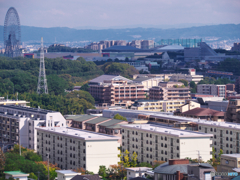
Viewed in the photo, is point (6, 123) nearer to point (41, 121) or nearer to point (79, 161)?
point (41, 121)

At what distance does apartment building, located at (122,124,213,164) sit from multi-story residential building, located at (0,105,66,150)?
5190 mm

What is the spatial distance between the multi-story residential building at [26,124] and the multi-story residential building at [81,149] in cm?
357

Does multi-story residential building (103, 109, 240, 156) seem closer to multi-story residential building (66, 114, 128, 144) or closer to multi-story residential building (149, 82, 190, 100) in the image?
multi-story residential building (66, 114, 128, 144)

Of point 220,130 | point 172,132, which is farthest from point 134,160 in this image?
point 220,130

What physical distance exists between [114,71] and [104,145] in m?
63.3

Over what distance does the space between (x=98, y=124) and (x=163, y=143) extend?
8324mm

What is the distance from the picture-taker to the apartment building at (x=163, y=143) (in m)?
25.5

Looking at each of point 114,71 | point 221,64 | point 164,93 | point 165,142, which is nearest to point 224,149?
point 165,142

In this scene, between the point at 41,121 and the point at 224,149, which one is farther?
the point at 41,121

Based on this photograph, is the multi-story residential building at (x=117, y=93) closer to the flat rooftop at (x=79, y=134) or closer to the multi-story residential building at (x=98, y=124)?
the multi-story residential building at (x=98, y=124)

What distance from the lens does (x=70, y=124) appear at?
1468 inches

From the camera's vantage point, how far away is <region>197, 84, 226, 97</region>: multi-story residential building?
67438 millimetres

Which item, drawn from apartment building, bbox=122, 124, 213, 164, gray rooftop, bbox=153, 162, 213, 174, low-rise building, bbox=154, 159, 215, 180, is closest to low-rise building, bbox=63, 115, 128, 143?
apartment building, bbox=122, 124, 213, 164

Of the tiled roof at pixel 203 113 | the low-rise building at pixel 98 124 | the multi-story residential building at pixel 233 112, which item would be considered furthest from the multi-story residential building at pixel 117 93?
the multi-story residential building at pixel 233 112
